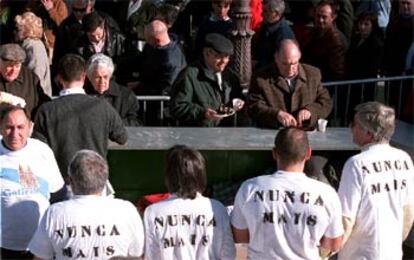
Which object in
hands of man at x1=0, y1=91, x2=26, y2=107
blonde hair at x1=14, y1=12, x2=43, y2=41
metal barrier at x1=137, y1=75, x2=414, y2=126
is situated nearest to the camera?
hands of man at x1=0, y1=91, x2=26, y2=107

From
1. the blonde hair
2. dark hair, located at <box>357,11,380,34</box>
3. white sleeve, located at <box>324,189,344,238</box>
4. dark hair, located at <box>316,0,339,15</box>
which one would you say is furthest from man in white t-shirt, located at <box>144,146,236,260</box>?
dark hair, located at <box>357,11,380,34</box>

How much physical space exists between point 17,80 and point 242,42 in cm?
255

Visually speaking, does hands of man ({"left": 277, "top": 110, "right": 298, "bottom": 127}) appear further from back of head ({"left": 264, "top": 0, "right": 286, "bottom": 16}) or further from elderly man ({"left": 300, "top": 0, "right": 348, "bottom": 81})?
elderly man ({"left": 300, "top": 0, "right": 348, "bottom": 81})

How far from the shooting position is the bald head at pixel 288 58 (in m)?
8.57

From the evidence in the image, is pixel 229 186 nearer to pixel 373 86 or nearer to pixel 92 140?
pixel 92 140

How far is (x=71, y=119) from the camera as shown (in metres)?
7.77

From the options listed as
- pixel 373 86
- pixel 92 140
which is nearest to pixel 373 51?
pixel 373 86

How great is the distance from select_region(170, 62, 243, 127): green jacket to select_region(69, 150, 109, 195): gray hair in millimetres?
2970

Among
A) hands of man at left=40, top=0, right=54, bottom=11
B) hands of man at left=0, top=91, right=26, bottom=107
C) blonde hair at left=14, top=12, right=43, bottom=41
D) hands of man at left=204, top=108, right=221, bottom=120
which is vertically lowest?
hands of man at left=204, top=108, right=221, bottom=120

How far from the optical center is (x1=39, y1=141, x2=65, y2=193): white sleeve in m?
7.00

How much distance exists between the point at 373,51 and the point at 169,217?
20.1 ft

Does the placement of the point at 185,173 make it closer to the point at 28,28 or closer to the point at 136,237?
the point at 136,237

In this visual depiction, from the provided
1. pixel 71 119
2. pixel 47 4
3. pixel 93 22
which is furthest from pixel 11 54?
pixel 47 4

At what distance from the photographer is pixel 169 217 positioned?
20.4 ft
